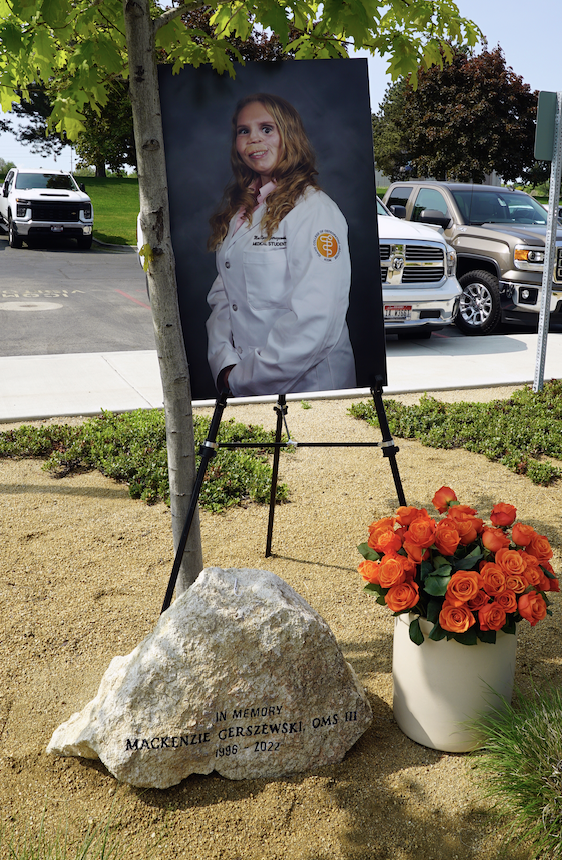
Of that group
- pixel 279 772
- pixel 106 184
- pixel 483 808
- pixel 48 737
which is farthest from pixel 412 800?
pixel 106 184

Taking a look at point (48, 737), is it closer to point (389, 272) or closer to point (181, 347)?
point (181, 347)

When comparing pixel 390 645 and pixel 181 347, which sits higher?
pixel 181 347

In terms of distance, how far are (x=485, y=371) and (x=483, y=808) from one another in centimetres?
663

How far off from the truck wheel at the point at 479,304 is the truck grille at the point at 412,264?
1.10 m

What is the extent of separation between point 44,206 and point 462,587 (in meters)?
20.6

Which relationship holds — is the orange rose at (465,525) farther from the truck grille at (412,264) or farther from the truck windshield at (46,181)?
the truck windshield at (46,181)

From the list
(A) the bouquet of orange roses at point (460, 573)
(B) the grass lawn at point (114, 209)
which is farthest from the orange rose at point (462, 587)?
(B) the grass lawn at point (114, 209)

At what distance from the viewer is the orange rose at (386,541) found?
2.58m

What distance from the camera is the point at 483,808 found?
2.31 m

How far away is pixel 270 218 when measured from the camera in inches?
119

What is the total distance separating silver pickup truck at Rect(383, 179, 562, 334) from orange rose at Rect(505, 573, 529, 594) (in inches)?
320

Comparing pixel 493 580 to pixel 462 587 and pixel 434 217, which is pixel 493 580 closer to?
pixel 462 587

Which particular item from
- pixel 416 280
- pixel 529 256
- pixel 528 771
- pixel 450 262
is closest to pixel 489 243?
pixel 529 256

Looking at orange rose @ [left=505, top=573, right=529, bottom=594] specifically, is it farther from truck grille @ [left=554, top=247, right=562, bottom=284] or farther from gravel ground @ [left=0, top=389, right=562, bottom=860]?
truck grille @ [left=554, top=247, right=562, bottom=284]
